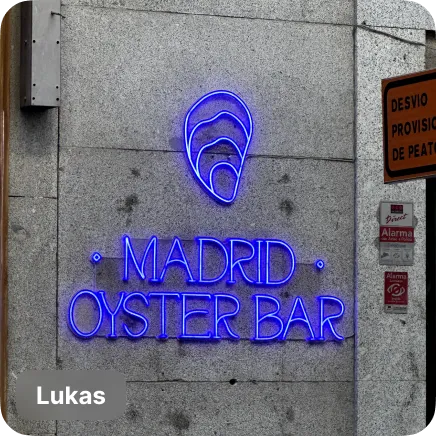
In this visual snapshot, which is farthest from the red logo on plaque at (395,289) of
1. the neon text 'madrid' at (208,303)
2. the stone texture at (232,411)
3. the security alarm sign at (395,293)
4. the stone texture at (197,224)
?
the stone texture at (232,411)

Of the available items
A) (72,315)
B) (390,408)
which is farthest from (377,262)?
(72,315)

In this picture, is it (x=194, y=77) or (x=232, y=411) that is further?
(x=194, y=77)

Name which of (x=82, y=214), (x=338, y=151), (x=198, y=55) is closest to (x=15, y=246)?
(x=82, y=214)

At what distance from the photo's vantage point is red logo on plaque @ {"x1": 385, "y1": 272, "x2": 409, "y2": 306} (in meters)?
12.0

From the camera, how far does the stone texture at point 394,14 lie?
12227mm

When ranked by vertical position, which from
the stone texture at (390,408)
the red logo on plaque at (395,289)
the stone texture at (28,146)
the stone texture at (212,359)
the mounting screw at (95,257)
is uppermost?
the stone texture at (28,146)

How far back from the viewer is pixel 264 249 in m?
11.7

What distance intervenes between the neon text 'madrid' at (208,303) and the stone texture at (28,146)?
0.81 meters

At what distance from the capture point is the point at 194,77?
38.3 ft

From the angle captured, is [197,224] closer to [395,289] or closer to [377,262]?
[377,262]

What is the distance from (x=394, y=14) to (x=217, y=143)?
2130 mm

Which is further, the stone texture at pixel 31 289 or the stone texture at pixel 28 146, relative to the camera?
the stone texture at pixel 28 146

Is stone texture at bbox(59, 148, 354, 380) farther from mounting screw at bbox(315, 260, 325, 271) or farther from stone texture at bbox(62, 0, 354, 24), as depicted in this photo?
stone texture at bbox(62, 0, 354, 24)

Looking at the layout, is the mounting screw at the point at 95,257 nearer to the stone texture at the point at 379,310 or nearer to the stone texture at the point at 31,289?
the stone texture at the point at 31,289
